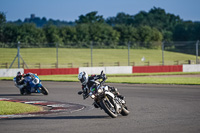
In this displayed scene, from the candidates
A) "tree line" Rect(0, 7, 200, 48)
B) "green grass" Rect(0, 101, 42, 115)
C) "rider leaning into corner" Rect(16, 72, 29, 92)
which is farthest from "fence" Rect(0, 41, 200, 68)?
"green grass" Rect(0, 101, 42, 115)

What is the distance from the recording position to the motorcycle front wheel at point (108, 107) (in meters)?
9.63

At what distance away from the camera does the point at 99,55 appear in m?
43.6

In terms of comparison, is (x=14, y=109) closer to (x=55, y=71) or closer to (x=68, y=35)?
(x=55, y=71)

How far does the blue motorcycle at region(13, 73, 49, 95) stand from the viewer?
16791 millimetres

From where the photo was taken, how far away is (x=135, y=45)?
128ft

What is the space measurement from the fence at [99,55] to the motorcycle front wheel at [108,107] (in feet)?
73.5

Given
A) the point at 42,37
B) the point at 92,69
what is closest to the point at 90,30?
the point at 42,37

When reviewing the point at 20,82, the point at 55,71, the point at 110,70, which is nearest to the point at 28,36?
the point at 55,71

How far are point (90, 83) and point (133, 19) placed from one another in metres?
139

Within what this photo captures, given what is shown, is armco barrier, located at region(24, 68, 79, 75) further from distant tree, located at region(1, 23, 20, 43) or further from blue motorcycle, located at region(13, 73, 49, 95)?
distant tree, located at region(1, 23, 20, 43)

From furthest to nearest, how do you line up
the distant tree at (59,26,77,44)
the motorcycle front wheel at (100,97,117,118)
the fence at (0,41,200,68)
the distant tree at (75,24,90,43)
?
the distant tree at (75,24,90,43) < the distant tree at (59,26,77,44) < the fence at (0,41,200,68) < the motorcycle front wheel at (100,97,117,118)

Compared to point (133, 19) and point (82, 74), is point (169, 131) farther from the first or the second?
point (133, 19)

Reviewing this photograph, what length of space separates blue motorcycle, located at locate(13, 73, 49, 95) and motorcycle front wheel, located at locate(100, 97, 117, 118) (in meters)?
7.24

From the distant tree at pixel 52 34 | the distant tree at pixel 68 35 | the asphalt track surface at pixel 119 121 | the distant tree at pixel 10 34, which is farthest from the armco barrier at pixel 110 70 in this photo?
the distant tree at pixel 68 35
